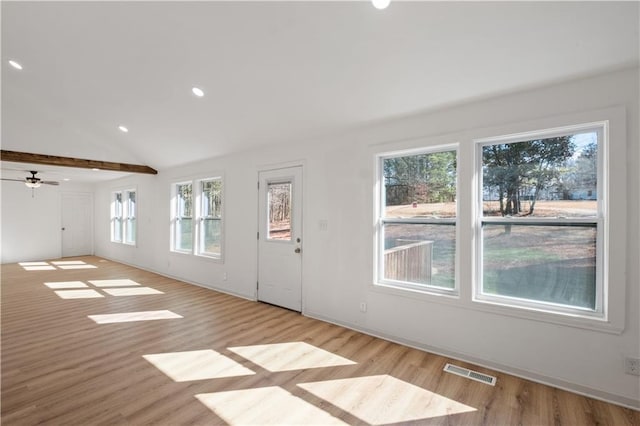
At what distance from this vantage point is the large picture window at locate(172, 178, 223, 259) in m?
5.72

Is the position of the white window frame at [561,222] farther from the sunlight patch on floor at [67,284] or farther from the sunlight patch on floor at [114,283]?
the sunlight patch on floor at [67,284]

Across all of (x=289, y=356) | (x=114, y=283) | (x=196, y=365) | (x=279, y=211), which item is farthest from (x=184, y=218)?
(x=289, y=356)

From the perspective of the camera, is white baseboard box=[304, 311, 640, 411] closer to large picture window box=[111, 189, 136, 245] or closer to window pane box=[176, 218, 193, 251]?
window pane box=[176, 218, 193, 251]

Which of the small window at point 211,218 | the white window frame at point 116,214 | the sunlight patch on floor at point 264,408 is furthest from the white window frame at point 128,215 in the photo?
the sunlight patch on floor at point 264,408

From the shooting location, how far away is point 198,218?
236 inches

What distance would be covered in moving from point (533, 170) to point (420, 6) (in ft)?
5.70

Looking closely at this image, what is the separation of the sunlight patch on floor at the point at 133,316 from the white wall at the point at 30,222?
686cm

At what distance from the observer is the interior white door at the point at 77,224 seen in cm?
937

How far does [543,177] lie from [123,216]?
31.3ft

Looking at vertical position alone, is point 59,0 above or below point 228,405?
above

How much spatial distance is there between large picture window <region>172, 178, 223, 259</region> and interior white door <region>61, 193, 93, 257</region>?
215 inches

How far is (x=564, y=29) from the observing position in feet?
6.71

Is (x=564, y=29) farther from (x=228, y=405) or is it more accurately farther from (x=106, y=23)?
(x=106, y=23)

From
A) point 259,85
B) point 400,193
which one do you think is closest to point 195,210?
point 259,85
